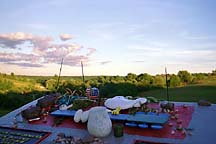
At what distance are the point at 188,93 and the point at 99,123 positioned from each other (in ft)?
52.3

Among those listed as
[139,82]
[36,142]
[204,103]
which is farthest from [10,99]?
[204,103]

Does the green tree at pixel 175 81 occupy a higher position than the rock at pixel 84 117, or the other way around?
the green tree at pixel 175 81

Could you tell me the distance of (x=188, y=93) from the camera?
999 inches

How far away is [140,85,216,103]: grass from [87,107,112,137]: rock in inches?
512

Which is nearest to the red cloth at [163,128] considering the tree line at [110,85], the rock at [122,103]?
the rock at [122,103]

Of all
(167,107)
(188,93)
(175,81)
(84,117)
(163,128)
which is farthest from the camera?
(175,81)

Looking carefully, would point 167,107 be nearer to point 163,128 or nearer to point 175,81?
point 163,128

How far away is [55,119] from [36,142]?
2077 mm

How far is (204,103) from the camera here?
13758 millimetres

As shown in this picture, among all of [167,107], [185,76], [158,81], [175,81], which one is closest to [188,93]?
Result: [175,81]

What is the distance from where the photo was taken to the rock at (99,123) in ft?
36.4

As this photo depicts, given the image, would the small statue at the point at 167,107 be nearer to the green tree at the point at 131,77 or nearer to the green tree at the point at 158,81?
the green tree at the point at 158,81

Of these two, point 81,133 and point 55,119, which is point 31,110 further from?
point 81,133

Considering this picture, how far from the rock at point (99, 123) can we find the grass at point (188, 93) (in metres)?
13.0
